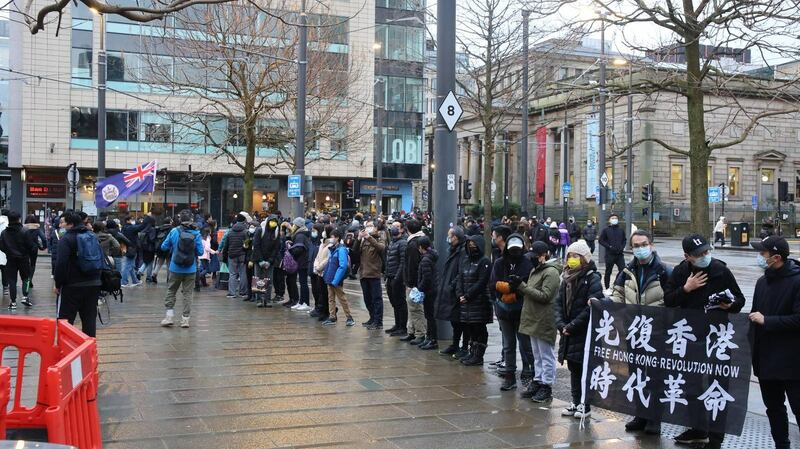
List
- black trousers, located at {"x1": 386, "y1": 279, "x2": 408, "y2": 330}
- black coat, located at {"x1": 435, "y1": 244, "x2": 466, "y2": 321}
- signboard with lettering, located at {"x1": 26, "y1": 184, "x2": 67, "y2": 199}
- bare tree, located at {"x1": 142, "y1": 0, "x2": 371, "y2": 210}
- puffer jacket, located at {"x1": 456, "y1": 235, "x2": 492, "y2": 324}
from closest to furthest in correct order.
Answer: puffer jacket, located at {"x1": 456, "y1": 235, "x2": 492, "y2": 324} < black coat, located at {"x1": 435, "y1": 244, "x2": 466, "y2": 321} < black trousers, located at {"x1": 386, "y1": 279, "x2": 408, "y2": 330} < bare tree, located at {"x1": 142, "y1": 0, "x2": 371, "y2": 210} < signboard with lettering, located at {"x1": 26, "y1": 184, "x2": 67, "y2": 199}

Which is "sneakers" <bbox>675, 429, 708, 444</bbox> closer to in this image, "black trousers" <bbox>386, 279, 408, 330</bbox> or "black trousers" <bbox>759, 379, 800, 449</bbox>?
"black trousers" <bbox>759, 379, 800, 449</bbox>

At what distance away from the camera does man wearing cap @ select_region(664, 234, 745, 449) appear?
21.2ft

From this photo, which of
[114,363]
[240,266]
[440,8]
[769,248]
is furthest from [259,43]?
[769,248]

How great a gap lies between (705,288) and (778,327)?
2.53ft

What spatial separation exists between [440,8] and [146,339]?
22.7ft

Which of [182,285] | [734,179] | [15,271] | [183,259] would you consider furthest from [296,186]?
[734,179]

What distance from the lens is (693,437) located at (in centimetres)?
677

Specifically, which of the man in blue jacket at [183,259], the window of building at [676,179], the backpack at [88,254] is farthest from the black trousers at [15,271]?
the window of building at [676,179]

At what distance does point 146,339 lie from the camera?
11469 millimetres

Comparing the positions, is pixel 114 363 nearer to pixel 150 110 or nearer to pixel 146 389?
pixel 146 389

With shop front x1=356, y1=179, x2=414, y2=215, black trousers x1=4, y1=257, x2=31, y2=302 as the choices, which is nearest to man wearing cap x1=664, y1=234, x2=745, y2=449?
black trousers x1=4, y1=257, x2=31, y2=302

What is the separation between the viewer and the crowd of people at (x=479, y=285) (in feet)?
20.4

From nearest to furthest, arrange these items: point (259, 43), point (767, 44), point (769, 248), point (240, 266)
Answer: point (769, 248) → point (767, 44) → point (240, 266) → point (259, 43)

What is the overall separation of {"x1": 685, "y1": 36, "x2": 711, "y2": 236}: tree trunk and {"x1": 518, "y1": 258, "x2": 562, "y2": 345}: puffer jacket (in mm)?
4114
